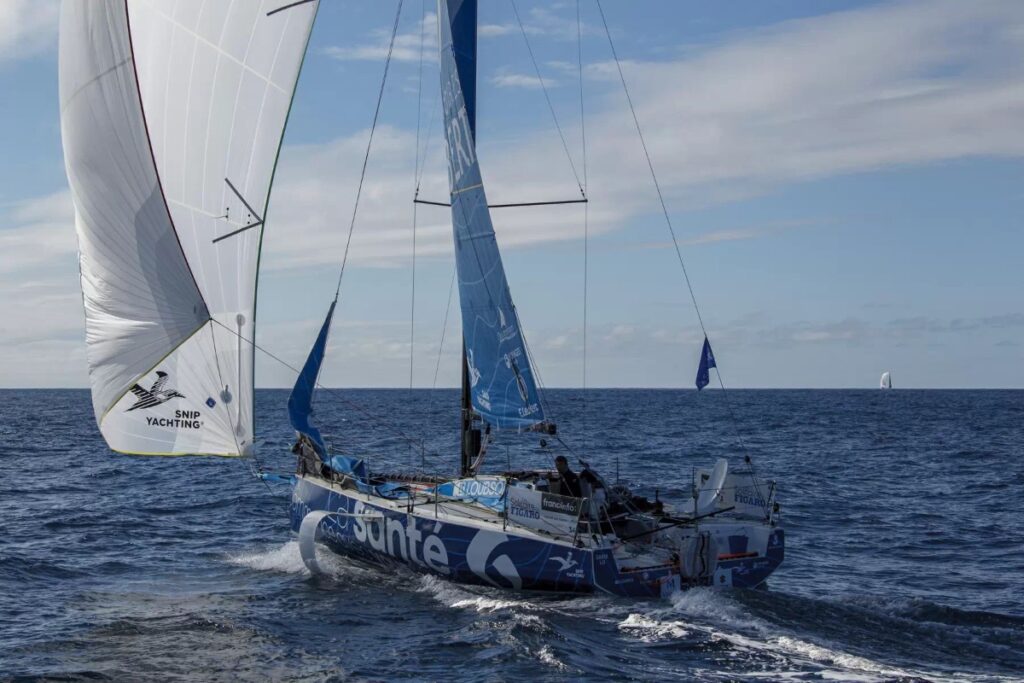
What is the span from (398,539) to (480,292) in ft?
13.8

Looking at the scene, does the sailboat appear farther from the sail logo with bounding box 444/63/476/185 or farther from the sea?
the sail logo with bounding box 444/63/476/185

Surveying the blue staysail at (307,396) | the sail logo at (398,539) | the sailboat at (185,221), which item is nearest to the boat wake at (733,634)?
the sail logo at (398,539)

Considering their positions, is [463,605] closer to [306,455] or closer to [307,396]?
[307,396]

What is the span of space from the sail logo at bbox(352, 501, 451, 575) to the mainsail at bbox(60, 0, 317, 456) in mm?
3709

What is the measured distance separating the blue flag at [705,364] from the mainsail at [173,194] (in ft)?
23.5

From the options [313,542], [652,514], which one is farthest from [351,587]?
[652,514]

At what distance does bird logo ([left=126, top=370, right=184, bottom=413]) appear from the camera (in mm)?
12359

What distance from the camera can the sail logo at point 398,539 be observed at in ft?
49.9

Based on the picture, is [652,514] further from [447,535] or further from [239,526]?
[239,526]

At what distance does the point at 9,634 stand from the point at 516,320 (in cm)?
848

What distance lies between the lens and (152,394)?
12.4 m

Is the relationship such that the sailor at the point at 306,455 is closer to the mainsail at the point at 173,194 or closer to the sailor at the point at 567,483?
the sailor at the point at 567,483

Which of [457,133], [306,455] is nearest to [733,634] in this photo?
[306,455]

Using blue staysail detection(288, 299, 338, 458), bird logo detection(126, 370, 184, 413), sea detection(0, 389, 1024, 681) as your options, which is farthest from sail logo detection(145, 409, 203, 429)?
blue staysail detection(288, 299, 338, 458)
